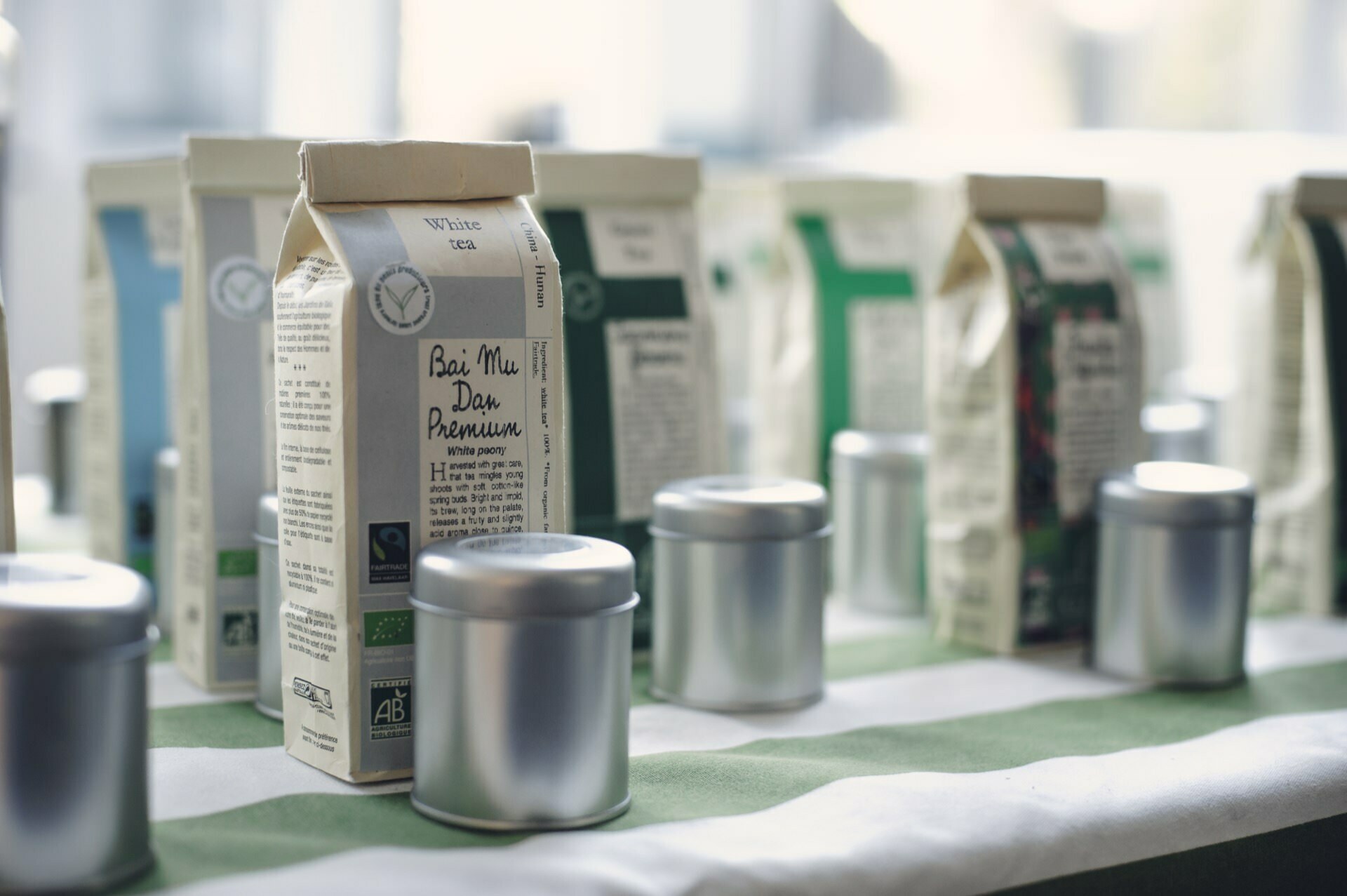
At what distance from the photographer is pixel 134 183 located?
0.90m

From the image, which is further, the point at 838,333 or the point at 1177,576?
the point at 838,333

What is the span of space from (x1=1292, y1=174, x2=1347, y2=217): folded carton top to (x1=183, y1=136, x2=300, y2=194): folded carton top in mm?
718

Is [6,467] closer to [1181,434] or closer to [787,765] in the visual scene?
[787,765]

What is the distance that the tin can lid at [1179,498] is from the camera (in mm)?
789

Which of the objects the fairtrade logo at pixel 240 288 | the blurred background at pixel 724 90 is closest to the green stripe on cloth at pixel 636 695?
the fairtrade logo at pixel 240 288

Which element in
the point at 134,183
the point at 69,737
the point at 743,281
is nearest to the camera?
the point at 69,737

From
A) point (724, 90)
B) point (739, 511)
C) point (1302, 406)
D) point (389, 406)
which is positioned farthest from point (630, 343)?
point (724, 90)

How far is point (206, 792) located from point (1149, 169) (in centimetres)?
117

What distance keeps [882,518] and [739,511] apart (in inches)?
11.3

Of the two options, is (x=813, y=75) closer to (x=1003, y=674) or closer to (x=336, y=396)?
(x=1003, y=674)

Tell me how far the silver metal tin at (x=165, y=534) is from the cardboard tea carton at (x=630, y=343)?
259 mm

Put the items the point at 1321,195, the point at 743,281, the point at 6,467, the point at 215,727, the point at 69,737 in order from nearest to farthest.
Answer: the point at 69,737, the point at 6,467, the point at 215,727, the point at 1321,195, the point at 743,281

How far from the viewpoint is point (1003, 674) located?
833 mm

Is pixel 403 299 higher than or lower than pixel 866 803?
higher
